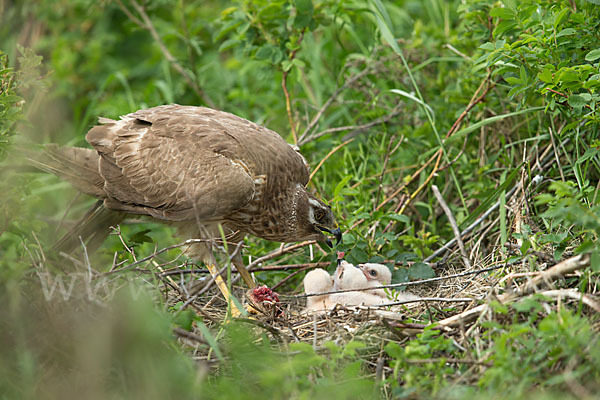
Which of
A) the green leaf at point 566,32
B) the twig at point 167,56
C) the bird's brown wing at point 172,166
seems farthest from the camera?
the twig at point 167,56

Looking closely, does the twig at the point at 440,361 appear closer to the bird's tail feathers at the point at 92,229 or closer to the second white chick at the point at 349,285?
the second white chick at the point at 349,285

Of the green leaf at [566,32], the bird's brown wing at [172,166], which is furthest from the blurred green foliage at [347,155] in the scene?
the bird's brown wing at [172,166]

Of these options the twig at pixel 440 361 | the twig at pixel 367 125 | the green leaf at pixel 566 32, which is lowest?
the twig at pixel 367 125

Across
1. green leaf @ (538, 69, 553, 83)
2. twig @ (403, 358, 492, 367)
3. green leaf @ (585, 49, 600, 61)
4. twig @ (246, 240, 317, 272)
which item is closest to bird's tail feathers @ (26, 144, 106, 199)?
twig @ (246, 240, 317, 272)

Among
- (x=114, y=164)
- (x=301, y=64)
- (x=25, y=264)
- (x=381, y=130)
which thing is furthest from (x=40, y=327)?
(x=381, y=130)

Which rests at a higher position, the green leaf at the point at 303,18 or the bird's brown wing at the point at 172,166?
the green leaf at the point at 303,18

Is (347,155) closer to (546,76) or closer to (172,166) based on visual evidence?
(172,166)

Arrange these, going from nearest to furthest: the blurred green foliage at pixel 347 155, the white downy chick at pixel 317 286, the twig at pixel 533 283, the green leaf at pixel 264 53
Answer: the blurred green foliage at pixel 347 155 → the twig at pixel 533 283 → the white downy chick at pixel 317 286 → the green leaf at pixel 264 53

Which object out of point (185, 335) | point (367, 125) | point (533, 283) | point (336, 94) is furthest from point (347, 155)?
point (185, 335)

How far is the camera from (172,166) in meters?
4.48

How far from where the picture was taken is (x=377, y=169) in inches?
224

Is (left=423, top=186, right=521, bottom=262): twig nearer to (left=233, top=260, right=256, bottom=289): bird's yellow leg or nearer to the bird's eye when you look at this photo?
the bird's eye

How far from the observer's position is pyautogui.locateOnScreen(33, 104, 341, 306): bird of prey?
172 inches

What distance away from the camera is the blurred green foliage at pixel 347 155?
289cm
